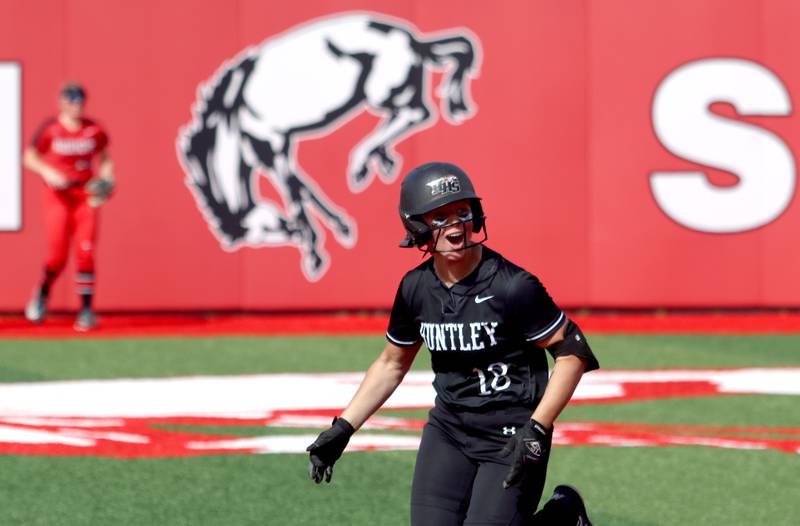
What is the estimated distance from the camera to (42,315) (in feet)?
45.5

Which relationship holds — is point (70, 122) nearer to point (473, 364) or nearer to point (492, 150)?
point (492, 150)

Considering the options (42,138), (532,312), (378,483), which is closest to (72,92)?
(42,138)

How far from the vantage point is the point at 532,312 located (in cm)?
526

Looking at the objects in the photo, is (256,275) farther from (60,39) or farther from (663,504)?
(663,504)

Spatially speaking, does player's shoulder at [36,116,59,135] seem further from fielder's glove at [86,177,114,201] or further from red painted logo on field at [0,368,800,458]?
red painted logo on field at [0,368,800,458]

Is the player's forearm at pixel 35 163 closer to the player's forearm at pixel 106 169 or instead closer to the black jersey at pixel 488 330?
the player's forearm at pixel 106 169

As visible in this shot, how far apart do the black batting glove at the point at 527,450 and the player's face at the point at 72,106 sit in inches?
351

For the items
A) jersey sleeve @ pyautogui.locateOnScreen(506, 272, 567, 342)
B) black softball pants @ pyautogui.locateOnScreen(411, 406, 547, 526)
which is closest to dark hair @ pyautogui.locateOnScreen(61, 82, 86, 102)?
black softball pants @ pyautogui.locateOnScreen(411, 406, 547, 526)

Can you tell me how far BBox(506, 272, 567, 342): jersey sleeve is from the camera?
17.2 feet

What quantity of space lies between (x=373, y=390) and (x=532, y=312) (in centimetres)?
74

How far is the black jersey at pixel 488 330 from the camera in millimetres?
5281

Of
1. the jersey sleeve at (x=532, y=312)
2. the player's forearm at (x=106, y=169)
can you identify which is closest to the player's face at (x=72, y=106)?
the player's forearm at (x=106, y=169)

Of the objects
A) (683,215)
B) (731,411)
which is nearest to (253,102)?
(683,215)

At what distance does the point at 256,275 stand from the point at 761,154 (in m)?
5.16
